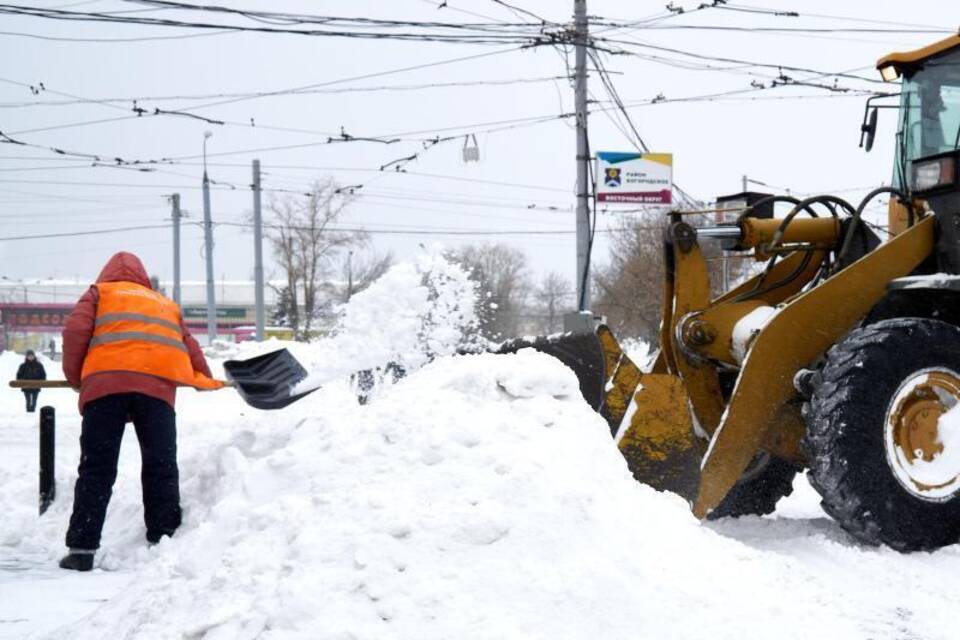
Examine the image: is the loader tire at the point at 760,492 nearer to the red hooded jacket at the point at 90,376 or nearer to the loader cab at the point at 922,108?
the loader cab at the point at 922,108

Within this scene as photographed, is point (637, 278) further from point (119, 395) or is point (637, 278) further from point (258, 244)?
point (119, 395)

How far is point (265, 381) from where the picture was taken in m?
6.91

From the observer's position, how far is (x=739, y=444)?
17.0 ft

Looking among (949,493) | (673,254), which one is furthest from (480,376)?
(949,493)

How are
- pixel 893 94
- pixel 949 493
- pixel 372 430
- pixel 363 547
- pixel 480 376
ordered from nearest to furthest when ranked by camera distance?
pixel 363 547 → pixel 372 430 → pixel 480 376 → pixel 949 493 → pixel 893 94

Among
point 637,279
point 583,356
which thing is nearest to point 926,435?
point 583,356

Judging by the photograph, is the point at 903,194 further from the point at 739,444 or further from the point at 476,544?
the point at 476,544

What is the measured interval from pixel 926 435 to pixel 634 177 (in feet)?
41.8

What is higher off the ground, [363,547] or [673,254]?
[673,254]

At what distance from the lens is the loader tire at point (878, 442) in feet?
16.0

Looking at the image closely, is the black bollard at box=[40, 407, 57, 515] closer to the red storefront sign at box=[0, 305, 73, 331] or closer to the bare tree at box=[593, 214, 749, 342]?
the bare tree at box=[593, 214, 749, 342]

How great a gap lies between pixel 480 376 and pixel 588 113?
12492 millimetres

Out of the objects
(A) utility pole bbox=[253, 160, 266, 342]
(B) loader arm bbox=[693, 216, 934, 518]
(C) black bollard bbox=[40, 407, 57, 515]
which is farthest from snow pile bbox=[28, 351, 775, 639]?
(A) utility pole bbox=[253, 160, 266, 342]

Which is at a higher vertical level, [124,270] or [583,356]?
[124,270]
